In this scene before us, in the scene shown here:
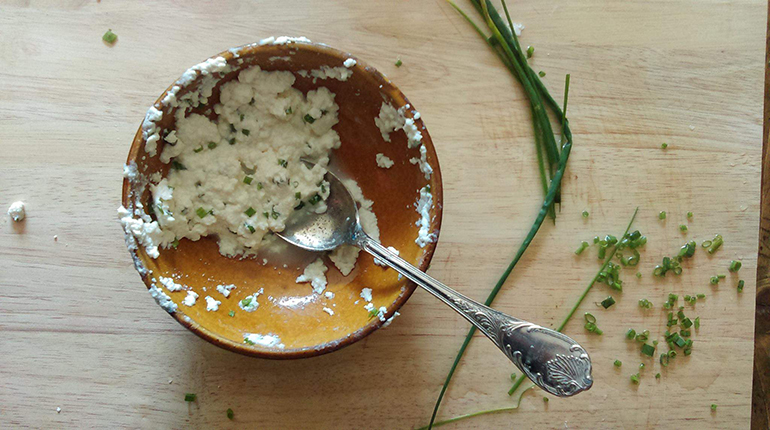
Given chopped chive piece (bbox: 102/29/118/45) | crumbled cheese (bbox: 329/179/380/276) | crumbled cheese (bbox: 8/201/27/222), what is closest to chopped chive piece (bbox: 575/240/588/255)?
crumbled cheese (bbox: 329/179/380/276)

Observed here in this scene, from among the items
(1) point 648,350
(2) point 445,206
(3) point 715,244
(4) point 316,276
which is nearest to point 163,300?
(4) point 316,276

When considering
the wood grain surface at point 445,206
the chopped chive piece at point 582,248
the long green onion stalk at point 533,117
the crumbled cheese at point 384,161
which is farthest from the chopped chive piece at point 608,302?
the crumbled cheese at point 384,161

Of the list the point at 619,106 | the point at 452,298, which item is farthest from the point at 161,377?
the point at 619,106

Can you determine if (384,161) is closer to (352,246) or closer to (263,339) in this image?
(352,246)

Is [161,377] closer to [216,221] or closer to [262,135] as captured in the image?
[216,221]

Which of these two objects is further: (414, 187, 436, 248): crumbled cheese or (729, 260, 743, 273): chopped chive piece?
(729, 260, 743, 273): chopped chive piece

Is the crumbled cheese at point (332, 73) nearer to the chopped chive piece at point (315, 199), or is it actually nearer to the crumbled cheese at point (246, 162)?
the crumbled cheese at point (246, 162)

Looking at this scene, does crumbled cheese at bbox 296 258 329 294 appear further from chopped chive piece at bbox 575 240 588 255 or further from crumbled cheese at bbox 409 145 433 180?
chopped chive piece at bbox 575 240 588 255
